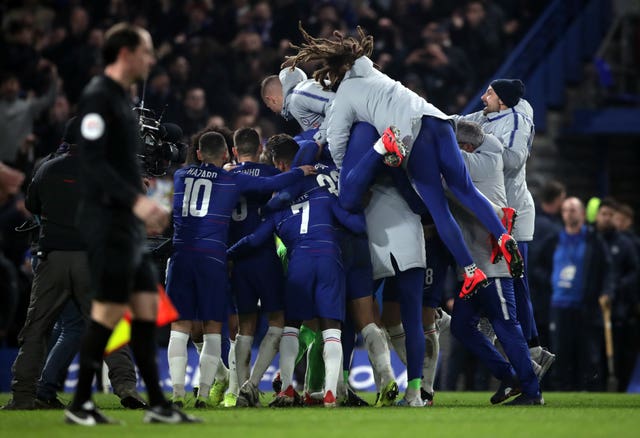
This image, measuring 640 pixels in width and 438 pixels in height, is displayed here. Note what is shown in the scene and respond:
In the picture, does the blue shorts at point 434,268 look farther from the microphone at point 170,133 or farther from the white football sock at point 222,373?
the microphone at point 170,133

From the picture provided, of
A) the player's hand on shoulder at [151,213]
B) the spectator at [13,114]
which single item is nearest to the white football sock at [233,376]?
the player's hand on shoulder at [151,213]

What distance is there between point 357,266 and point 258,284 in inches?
30.4

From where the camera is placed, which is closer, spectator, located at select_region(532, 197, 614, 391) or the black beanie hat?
the black beanie hat

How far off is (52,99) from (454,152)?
7467mm

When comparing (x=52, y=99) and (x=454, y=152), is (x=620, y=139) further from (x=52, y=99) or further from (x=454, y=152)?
(x=454, y=152)

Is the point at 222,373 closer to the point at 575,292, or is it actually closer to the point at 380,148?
the point at 380,148

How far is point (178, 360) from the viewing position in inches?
346

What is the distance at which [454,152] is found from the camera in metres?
8.70

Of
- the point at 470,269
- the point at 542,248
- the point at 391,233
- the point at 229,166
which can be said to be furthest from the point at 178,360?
the point at 542,248

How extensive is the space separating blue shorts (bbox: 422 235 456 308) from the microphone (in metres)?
2.14

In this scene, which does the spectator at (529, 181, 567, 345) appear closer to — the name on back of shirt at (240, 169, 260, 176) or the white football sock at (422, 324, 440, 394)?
the white football sock at (422, 324, 440, 394)

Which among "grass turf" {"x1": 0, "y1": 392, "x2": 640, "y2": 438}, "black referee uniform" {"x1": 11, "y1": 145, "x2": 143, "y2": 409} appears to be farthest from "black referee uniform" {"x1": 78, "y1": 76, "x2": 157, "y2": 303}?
"black referee uniform" {"x1": 11, "y1": 145, "x2": 143, "y2": 409}

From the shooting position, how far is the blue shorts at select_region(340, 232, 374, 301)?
9023 mm

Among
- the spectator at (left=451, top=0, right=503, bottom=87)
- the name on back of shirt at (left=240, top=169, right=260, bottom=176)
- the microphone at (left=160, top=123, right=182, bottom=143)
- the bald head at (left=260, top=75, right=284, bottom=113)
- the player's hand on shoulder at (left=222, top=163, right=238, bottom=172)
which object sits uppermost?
the spectator at (left=451, top=0, right=503, bottom=87)
